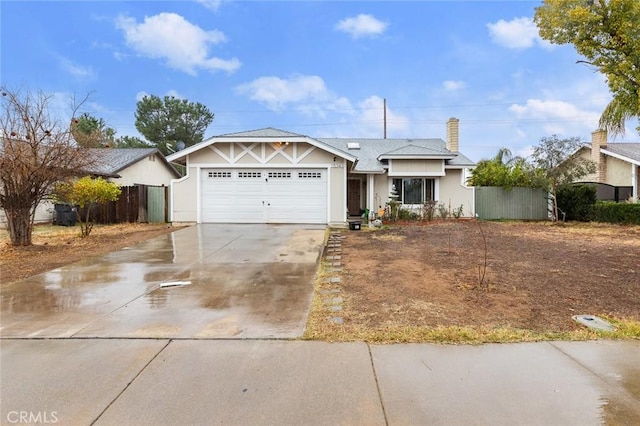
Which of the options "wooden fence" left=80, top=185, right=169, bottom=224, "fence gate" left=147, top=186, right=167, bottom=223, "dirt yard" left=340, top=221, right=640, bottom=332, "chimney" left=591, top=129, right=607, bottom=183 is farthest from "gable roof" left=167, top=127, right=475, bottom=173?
"chimney" left=591, top=129, right=607, bottom=183

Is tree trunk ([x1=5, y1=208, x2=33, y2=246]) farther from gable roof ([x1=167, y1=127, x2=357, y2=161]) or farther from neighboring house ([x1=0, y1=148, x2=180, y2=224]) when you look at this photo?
neighboring house ([x1=0, y1=148, x2=180, y2=224])

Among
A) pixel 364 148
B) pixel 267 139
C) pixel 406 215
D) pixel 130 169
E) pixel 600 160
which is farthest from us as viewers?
pixel 364 148

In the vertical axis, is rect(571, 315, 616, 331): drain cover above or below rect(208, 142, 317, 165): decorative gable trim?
below

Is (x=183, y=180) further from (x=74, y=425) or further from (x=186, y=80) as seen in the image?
(x=74, y=425)

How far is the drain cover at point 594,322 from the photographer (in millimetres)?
4117

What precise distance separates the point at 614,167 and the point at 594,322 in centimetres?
2169

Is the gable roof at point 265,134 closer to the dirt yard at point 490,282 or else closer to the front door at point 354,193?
the front door at point 354,193

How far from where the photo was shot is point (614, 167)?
2091 cm

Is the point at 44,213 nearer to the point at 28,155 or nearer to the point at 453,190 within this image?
the point at 28,155

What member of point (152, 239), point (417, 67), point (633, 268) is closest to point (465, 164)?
point (417, 67)

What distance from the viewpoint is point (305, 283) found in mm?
6258

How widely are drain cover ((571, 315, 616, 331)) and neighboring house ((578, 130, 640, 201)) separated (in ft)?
60.0

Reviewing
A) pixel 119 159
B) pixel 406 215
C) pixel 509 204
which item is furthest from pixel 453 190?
pixel 119 159

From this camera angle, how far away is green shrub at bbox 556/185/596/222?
17531 millimetres
